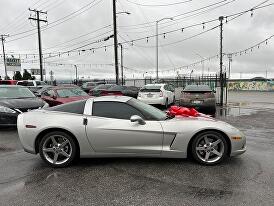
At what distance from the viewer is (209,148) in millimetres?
5258

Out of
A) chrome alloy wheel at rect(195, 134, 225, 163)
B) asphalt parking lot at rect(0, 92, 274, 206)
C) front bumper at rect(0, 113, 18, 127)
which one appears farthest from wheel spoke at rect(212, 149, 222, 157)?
front bumper at rect(0, 113, 18, 127)

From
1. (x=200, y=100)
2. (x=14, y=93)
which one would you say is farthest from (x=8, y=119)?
(x=200, y=100)

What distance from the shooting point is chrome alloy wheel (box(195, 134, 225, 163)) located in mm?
5262

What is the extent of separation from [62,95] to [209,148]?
838cm

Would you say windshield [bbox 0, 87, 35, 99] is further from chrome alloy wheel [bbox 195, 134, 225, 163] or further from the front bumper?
chrome alloy wheel [bbox 195, 134, 225, 163]

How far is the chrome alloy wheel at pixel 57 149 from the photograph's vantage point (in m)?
5.36

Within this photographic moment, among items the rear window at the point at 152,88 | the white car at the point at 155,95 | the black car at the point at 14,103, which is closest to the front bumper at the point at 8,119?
the black car at the point at 14,103

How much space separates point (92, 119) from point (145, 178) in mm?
1508

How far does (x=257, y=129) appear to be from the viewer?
29.4 feet

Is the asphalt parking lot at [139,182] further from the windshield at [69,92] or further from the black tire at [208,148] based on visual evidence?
the windshield at [69,92]

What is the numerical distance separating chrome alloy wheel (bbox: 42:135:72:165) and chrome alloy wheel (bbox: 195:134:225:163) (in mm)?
2407

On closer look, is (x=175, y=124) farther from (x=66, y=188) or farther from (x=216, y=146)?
(x=66, y=188)

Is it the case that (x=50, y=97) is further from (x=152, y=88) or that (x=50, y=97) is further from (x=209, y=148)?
(x=209, y=148)

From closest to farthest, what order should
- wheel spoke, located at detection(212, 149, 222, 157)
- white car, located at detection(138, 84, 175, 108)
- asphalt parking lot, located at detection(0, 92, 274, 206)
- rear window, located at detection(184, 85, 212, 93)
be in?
asphalt parking lot, located at detection(0, 92, 274, 206) < wheel spoke, located at detection(212, 149, 222, 157) < rear window, located at detection(184, 85, 212, 93) < white car, located at detection(138, 84, 175, 108)
